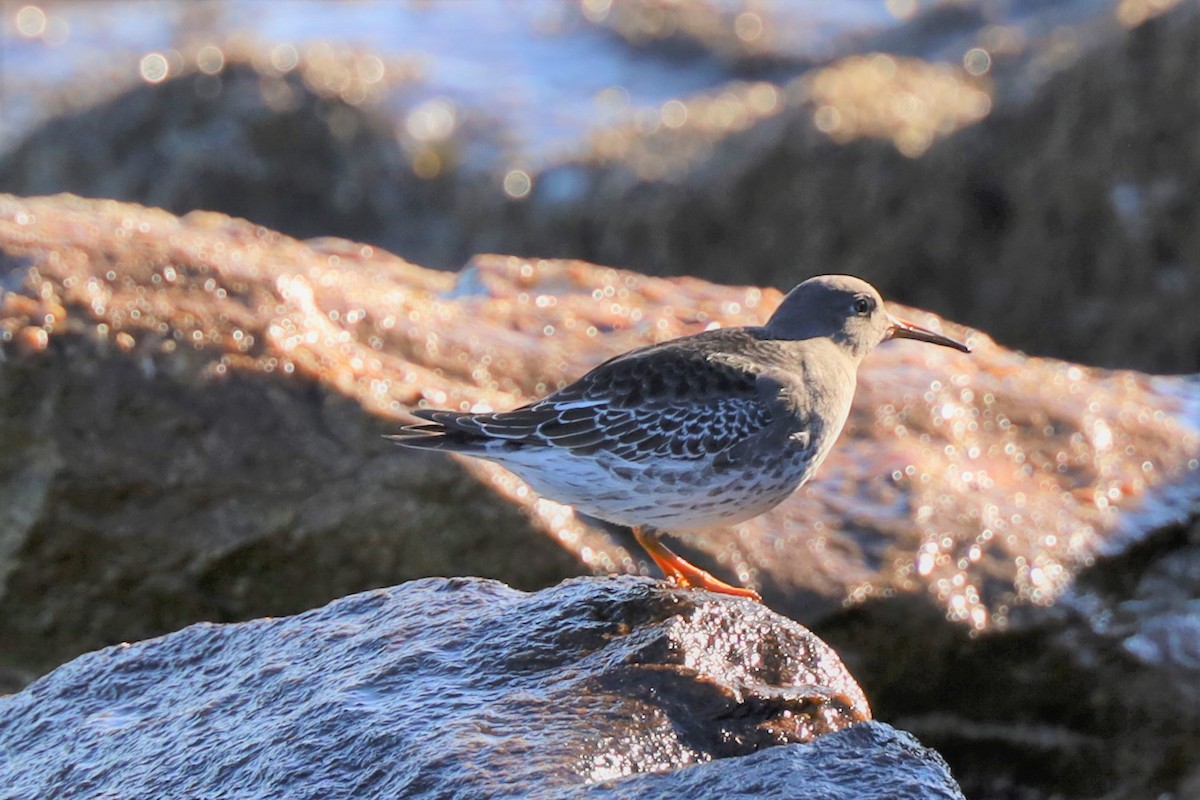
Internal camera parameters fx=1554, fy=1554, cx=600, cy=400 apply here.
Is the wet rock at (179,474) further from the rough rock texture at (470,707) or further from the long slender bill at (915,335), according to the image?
the long slender bill at (915,335)

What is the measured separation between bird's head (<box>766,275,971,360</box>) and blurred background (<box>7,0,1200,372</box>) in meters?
4.58

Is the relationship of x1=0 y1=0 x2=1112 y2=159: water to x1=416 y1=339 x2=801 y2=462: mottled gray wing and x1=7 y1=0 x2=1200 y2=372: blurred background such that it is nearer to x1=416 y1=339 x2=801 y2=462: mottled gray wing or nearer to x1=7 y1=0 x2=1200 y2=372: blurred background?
x1=7 y1=0 x2=1200 y2=372: blurred background

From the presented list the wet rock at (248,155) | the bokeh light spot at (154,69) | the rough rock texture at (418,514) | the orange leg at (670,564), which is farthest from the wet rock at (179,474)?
the bokeh light spot at (154,69)

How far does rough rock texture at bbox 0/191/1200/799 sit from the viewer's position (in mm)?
6668

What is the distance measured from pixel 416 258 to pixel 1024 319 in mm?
4829

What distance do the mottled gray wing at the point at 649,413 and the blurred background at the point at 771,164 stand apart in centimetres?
558

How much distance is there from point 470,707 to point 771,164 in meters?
7.97

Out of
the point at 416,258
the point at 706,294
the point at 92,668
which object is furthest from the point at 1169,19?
the point at 92,668

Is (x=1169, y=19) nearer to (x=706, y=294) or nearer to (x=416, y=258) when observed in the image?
(x=706, y=294)

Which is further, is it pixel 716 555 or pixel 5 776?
pixel 716 555

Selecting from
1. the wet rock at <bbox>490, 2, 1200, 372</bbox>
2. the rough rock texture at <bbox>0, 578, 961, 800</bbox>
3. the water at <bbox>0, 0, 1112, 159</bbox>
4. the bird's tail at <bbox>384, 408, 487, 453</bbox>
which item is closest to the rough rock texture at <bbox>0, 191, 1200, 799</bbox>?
the bird's tail at <bbox>384, 408, 487, 453</bbox>

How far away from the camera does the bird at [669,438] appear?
586 centimetres

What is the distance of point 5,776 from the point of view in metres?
4.64

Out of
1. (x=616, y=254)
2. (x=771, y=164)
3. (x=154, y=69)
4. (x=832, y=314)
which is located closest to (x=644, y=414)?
(x=832, y=314)
